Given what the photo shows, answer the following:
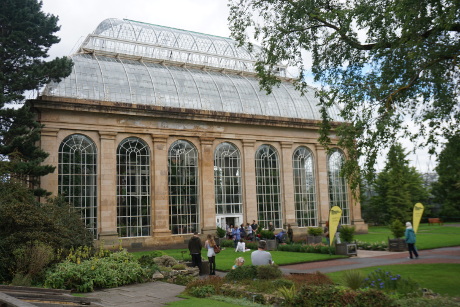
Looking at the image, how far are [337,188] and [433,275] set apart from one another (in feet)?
82.2

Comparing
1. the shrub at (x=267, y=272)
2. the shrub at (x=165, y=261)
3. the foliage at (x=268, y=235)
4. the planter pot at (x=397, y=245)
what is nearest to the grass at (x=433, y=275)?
the shrub at (x=267, y=272)

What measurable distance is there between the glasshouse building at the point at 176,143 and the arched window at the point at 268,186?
0.09 m

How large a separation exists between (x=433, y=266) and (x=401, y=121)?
26.8 feet

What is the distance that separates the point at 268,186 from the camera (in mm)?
37781

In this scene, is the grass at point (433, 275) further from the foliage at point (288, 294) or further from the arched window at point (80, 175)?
the arched window at point (80, 175)

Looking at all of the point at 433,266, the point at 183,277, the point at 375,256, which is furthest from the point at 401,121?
the point at 375,256

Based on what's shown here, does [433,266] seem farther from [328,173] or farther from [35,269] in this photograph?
[328,173]

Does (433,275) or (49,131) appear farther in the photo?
(49,131)

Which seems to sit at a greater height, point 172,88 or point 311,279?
point 172,88

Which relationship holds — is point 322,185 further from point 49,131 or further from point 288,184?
point 49,131

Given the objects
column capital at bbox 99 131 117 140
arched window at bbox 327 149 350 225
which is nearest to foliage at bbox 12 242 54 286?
column capital at bbox 99 131 117 140

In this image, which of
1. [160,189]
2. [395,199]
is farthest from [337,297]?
[395,199]

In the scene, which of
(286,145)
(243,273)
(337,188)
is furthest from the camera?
(337,188)

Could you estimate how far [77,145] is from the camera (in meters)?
30.7
